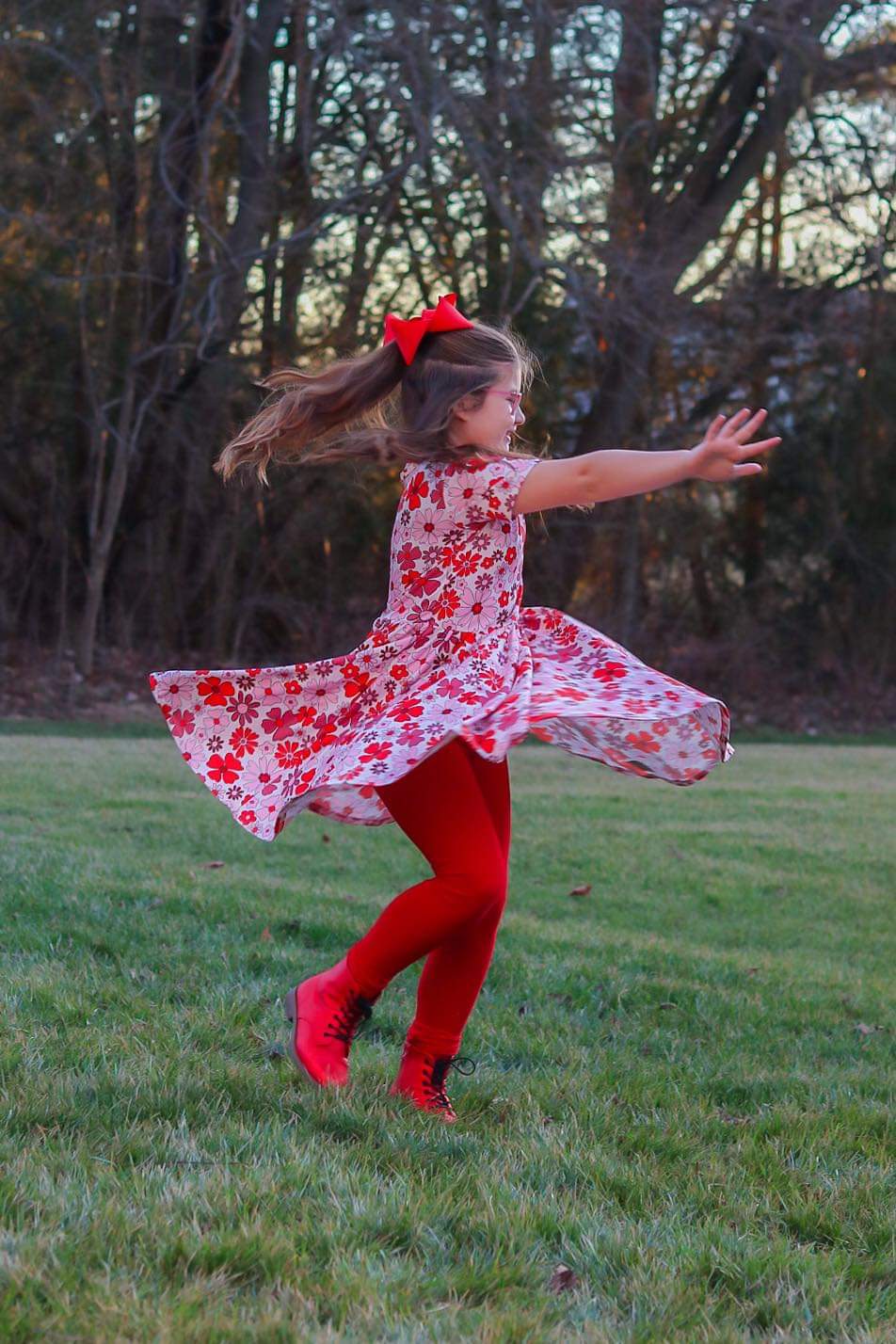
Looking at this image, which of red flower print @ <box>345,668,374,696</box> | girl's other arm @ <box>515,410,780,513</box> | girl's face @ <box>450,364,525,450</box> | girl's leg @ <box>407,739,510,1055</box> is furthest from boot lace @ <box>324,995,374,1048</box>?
girl's face @ <box>450,364,525,450</box>

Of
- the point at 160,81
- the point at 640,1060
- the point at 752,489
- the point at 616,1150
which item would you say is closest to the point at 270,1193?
the point at 616,1150

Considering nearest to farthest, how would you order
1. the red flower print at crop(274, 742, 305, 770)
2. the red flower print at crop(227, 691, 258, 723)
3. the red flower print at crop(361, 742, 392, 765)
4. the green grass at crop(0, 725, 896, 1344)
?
the green grass at crop(0, 725, 896, 1344)
the red flower print at crop(361, 742, 392, 765)
the red flower print at crop(274, 742, 305, 770)
the red flower print at crop(227, 691, 258, 723)

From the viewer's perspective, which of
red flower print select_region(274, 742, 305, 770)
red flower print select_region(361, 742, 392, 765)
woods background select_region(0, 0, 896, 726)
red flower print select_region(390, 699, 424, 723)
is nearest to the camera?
red flower print select_region(361, 742, 392, 765)

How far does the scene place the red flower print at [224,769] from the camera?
348 centimetres

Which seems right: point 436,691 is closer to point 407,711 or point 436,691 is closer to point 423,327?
point 407,711

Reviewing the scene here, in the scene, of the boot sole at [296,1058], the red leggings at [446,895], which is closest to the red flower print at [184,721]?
the red leggings at [446,895]

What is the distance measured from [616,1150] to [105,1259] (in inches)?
49.1

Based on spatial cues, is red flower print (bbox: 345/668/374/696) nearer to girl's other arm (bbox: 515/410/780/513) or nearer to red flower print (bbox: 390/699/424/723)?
red flower print (bbox: 390/699/424/723)

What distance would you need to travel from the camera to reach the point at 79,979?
406 cm

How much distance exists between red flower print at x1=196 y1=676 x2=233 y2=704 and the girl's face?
31.4 inches

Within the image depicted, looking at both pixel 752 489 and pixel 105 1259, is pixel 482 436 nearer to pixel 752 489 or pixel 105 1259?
pixel 105 1259

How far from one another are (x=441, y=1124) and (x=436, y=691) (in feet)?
2.98

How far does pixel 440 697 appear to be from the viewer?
320 centimetres

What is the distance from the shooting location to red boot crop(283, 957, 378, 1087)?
10.6ft
